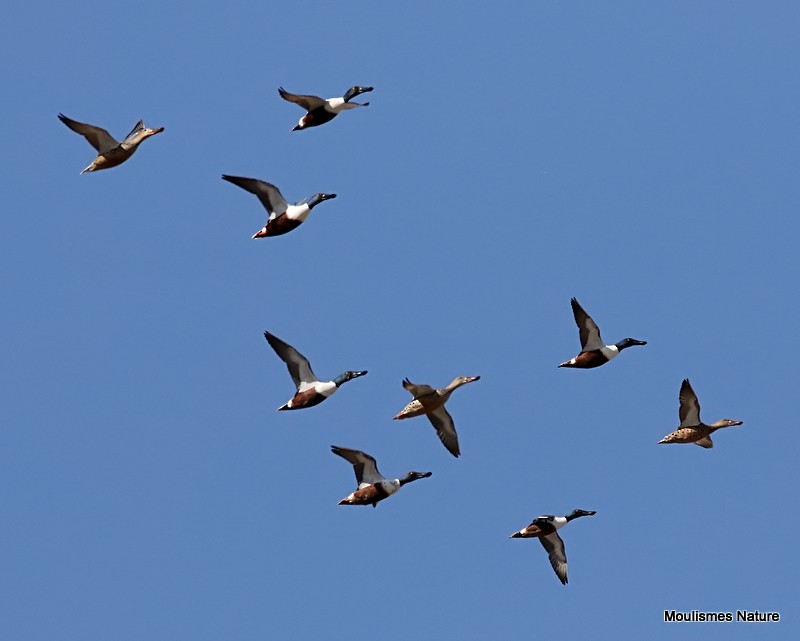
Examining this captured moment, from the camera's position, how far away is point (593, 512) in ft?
106

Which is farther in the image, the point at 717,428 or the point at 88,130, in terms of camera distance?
the point at 717,428

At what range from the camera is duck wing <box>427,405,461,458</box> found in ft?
103

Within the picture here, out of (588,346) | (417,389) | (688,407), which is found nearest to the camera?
(417,389)

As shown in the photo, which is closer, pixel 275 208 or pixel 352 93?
pixel 275 208

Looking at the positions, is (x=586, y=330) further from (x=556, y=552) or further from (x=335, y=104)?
(x=335, y=104)

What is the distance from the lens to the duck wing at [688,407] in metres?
31.3

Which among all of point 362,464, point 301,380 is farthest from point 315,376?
point 362,464

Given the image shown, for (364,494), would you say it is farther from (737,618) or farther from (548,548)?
(737,618)

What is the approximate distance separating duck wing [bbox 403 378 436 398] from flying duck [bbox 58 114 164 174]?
7.34 meters

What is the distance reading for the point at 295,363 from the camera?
2967cm

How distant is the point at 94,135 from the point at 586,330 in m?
11.1

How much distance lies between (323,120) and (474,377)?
6159 millimetres

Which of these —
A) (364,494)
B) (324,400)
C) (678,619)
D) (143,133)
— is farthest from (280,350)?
(678,619)

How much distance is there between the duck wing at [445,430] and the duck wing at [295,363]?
297 cm
